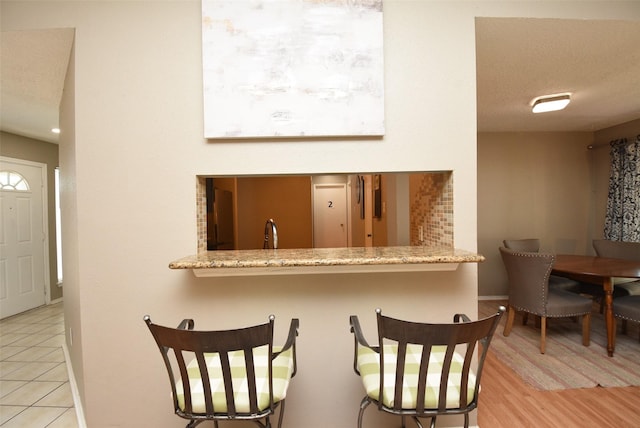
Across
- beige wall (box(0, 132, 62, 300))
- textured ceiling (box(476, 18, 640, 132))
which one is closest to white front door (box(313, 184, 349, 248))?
textured ceiling (box(476, 18, 640, 132))

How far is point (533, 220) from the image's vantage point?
14.6 ft

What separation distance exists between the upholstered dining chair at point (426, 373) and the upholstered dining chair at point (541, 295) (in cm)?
203

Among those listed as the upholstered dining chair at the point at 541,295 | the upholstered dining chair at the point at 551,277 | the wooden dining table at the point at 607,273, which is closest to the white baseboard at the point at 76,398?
the upholstered dining chair at the point at 541,295

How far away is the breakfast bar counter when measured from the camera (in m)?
1.42

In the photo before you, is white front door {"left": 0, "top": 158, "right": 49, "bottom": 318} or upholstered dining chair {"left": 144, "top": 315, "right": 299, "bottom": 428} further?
white front door {"left": 0, "top": 158, "right": 49, "bottom": 318}

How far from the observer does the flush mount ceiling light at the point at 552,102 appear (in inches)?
116

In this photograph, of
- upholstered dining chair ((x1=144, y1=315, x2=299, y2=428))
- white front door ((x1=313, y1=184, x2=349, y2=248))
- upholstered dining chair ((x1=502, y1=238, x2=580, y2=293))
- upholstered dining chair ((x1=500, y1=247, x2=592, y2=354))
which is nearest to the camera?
upholstered dining chair ((x1=144, y1=315, x2=299, y2=428))

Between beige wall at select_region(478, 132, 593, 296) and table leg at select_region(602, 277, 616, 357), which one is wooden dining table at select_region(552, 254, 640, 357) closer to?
table leg at select_region(602, 277, 616, 357)

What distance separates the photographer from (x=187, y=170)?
1.66 metres

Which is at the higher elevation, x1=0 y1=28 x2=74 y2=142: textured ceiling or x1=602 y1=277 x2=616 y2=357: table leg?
x1=0 y1=28 x2=74 y2=142: textured ceiling

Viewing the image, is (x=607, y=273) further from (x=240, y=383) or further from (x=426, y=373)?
(x=240, y=383)

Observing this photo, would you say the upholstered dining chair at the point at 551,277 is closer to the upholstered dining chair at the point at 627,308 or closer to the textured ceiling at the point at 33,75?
the upholstered dining chair at the point at 627,308

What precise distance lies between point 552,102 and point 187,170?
3.36m

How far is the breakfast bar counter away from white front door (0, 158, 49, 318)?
416 cm
